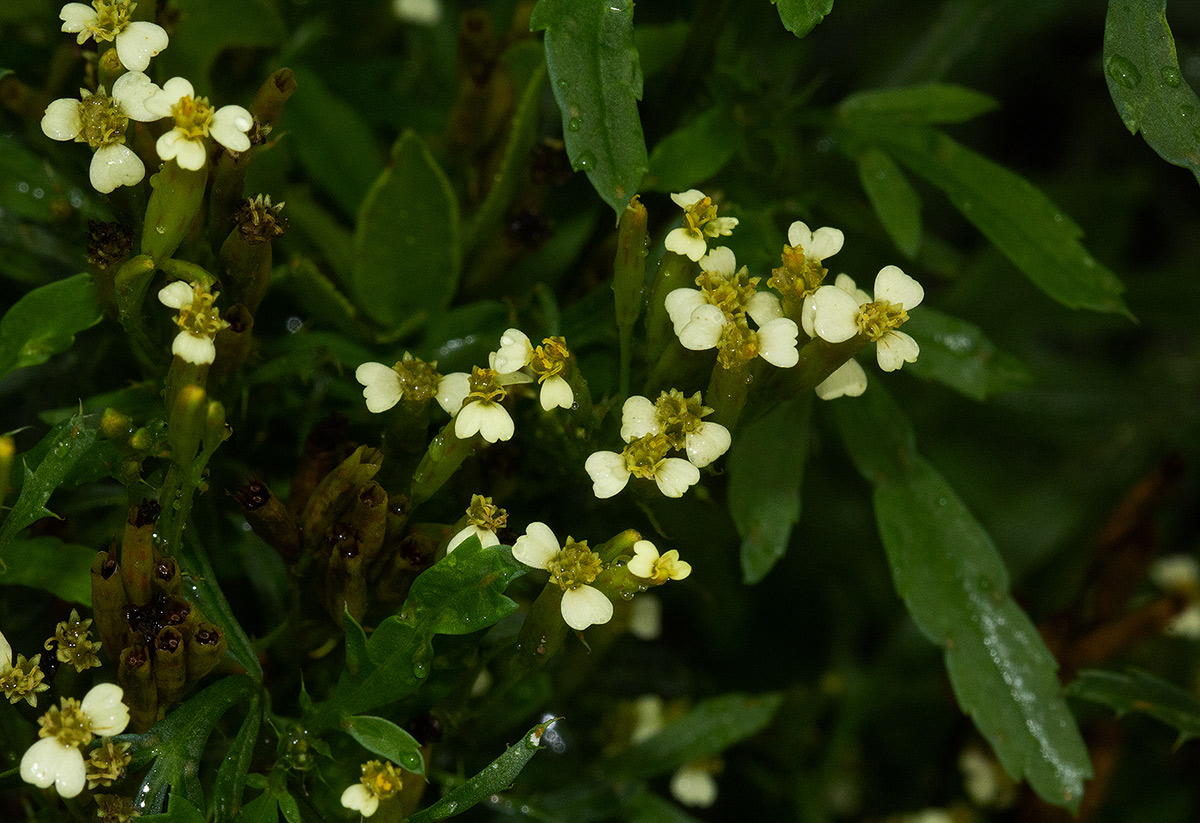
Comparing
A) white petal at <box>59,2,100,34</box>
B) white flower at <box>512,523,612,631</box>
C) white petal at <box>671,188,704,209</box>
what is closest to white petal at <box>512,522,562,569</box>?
white flower at <box>512,523,612,631</box>

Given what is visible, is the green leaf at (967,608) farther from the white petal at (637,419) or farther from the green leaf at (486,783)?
the green leaf at (486,783)

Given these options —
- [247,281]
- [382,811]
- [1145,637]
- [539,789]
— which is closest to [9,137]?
[247,281]

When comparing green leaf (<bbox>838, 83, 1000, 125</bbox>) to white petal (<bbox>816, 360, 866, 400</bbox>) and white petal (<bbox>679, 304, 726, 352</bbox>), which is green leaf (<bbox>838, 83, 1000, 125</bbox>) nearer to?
white petal (<bbox>816, 360, 866, 400</bbox>)

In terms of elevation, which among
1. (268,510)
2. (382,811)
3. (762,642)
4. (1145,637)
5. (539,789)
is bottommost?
(762,642)

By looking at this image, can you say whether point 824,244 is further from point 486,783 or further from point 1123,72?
point 486,783

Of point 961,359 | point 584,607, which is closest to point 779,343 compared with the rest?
point 584,607

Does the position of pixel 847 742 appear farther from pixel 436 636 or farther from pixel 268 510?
pixel 268 510

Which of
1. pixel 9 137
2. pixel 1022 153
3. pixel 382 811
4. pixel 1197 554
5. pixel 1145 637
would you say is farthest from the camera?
pixel 1022 153

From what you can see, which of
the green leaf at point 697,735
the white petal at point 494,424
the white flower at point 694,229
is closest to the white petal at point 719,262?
the white flower at point 694,229
